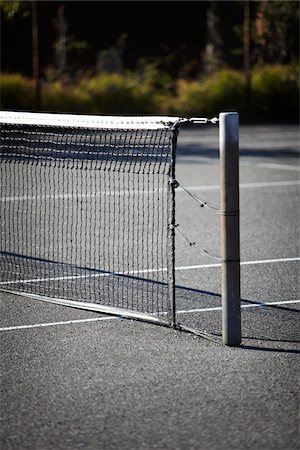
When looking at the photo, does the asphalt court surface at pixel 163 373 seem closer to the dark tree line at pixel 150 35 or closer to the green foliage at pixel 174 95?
the green foliage at pixel 174 95

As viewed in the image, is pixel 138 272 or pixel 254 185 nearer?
pixel 138 272

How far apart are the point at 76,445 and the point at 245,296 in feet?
11.7

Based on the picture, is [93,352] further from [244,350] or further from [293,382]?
[293,382]

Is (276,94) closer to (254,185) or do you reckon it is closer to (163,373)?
(254,185)

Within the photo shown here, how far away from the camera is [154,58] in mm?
37812

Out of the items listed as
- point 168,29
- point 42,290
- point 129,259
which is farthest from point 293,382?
point 168,29

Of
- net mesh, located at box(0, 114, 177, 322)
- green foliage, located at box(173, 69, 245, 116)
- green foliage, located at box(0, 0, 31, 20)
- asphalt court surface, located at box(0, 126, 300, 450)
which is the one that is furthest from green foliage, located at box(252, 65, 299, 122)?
asphalt court surface, located at box(0, 126, 300, 450)

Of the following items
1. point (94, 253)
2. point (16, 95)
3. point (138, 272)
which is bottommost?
point (138, 272)

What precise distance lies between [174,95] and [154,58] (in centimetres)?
524

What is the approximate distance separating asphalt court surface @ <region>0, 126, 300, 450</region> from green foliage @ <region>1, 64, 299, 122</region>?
65.2 feet

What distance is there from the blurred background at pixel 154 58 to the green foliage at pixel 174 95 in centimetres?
3

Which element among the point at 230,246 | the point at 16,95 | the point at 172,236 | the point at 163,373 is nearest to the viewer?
the point at 163,373

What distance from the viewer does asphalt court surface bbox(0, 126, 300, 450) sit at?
5414mm

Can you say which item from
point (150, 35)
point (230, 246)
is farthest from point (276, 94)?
point (230, 246)
